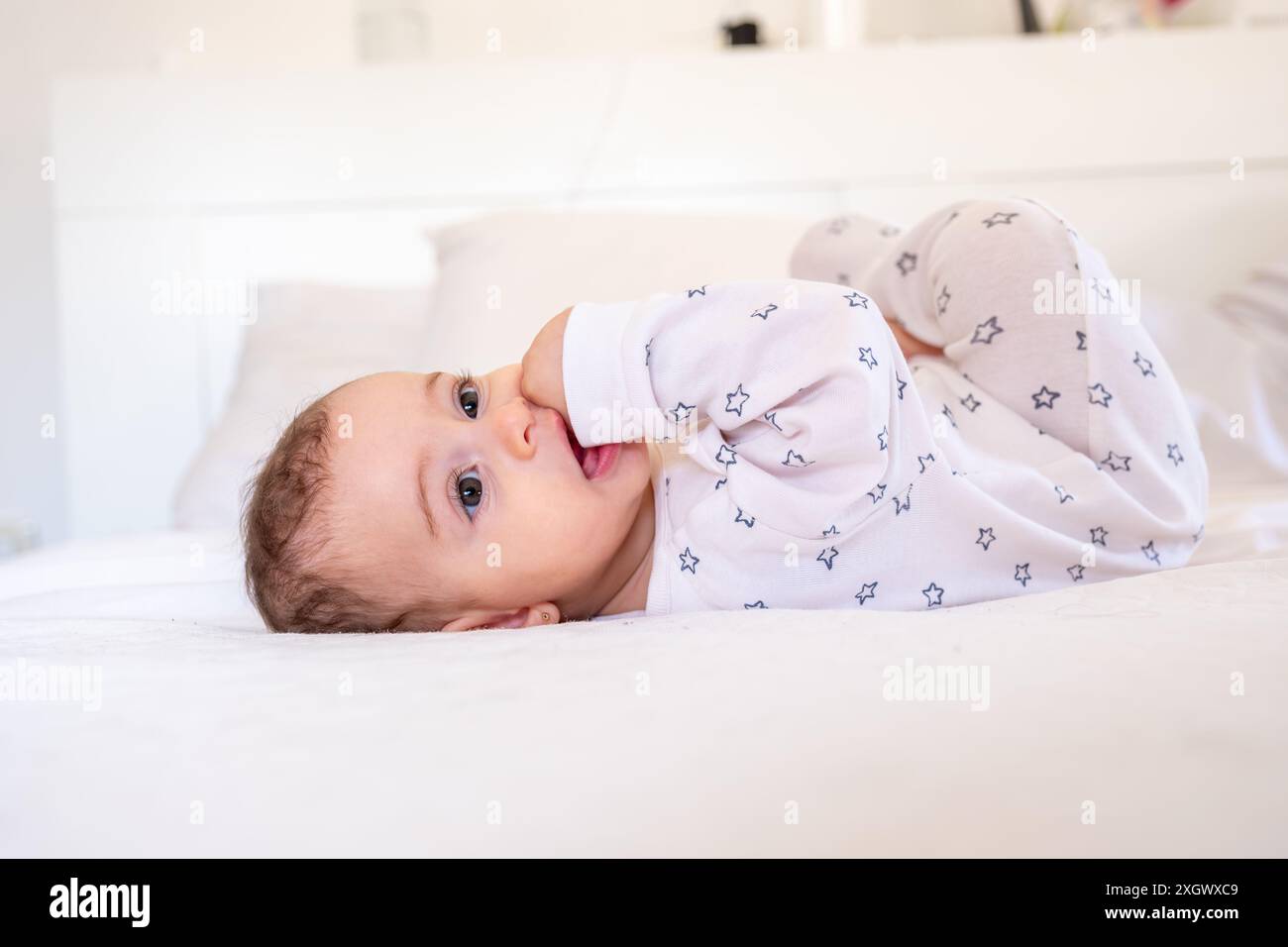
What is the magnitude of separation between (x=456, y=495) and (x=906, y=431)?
1.27ft

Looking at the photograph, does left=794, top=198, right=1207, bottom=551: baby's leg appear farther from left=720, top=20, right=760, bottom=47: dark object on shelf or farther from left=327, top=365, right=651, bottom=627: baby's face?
left=720, top=20, right=760, bottom=47: dark object on shelf

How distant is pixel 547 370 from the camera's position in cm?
95

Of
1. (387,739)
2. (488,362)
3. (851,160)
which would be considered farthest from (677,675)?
(851,160)

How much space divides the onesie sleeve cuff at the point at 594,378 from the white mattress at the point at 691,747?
0.26 metres

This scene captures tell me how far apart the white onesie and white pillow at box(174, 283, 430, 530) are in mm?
840

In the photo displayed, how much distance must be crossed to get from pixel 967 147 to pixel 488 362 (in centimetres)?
115

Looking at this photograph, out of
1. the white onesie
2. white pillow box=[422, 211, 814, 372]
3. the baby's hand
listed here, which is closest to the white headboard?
white pillow box=[422, 211, 814, 372]

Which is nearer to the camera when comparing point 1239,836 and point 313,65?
point 1239,836

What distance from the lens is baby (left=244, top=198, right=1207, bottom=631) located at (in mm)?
922

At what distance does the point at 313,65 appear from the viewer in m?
2.61

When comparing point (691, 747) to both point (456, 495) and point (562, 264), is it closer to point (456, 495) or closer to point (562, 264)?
point (456, 495)
